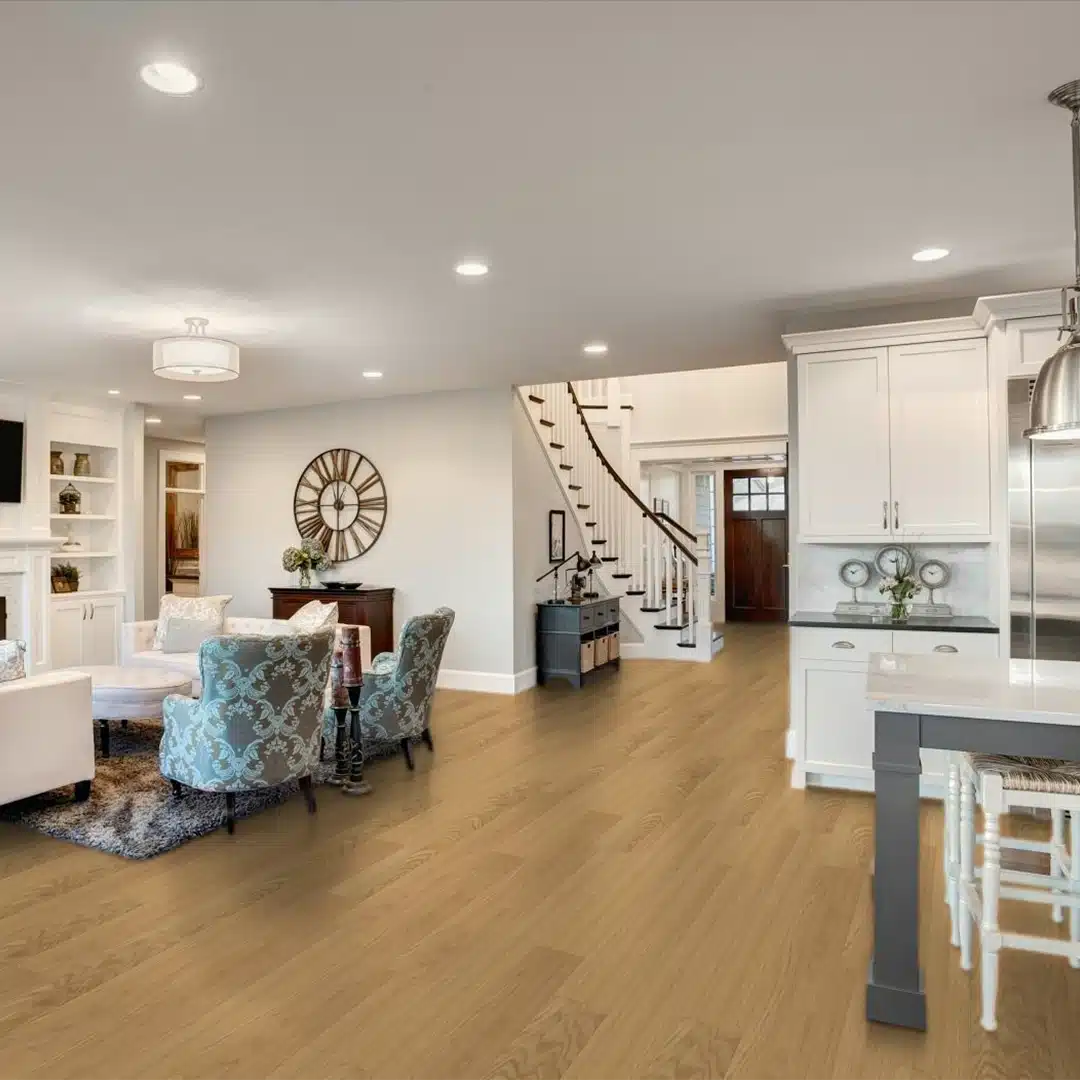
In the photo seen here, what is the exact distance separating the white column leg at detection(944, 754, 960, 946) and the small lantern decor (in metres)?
7.64

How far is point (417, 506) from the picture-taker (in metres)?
7.38

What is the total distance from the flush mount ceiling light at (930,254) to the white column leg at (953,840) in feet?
7.26

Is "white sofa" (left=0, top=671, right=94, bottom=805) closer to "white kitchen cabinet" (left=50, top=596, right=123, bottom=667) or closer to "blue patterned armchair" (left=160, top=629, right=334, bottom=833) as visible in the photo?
"blue patterned armchair" (left=160, top=629, right=334, bottom=833)

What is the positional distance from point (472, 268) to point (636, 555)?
5.58 m

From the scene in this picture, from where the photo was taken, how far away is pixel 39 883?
3236 millimetres

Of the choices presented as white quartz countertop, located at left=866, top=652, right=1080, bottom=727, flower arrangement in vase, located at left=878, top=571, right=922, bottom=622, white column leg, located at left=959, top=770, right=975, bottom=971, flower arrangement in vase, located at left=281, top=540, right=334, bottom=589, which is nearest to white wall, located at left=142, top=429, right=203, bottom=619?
flower arrangement in vase, located at left=281, top=540, right=334, bottom=589

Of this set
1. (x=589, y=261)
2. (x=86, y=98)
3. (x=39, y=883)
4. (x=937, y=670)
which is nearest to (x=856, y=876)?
(x=937, y=670)

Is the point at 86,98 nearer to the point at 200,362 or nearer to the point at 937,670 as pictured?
the point at 200,362

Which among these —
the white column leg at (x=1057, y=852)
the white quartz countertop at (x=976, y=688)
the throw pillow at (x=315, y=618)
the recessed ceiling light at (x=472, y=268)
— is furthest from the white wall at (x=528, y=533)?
Answer: the white column leg at (x=1057, y=852)

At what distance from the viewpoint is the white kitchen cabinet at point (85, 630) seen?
23.9ft

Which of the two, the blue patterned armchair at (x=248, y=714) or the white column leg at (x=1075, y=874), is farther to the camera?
the blue patterned armchair at (x=248, y=714)

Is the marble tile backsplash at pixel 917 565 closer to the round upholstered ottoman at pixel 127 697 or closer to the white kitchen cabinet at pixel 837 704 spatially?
the white kitchen cabinet at pixel 837 704

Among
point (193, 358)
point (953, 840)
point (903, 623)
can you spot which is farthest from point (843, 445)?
point (193, 358)

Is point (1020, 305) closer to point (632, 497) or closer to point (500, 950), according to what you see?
point (500, 950)
